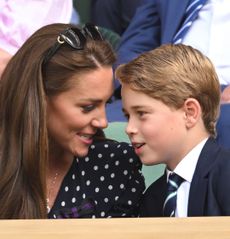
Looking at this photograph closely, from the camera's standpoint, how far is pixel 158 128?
69.1 inches

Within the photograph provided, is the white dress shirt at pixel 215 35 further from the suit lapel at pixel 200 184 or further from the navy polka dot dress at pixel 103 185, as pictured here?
the suit lapel at pixel 200 184

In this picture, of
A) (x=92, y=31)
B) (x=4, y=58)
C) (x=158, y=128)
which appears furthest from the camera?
(x=4, y=58)

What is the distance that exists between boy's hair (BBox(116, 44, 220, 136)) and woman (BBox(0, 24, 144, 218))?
0.11m

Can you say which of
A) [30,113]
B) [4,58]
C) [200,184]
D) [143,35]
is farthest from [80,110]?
[143,35]

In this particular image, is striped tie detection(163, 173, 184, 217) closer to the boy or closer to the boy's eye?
the boy

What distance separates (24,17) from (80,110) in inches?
41.7

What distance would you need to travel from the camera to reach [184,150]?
5.76 ft

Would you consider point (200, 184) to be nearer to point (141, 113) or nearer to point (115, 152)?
point (141, 113)

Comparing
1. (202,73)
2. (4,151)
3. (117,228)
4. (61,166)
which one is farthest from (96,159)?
(117,228)

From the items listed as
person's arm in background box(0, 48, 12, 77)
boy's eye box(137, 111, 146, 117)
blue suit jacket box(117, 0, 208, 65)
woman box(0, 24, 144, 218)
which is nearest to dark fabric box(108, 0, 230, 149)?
blue suit jacket box(117, 0, 208, 65)

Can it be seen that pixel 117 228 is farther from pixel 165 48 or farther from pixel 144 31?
pixel 144 31

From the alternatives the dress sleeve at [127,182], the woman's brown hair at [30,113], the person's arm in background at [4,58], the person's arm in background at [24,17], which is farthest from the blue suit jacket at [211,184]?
the person's arm in background at [24,17]

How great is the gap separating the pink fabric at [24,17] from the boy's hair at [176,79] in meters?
1.01

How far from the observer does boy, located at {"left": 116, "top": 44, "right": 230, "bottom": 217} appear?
5.72 feet
